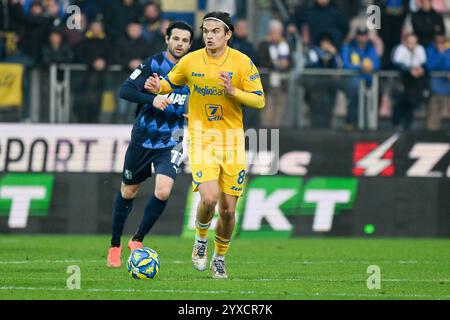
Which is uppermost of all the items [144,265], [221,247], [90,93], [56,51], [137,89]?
[56,51]

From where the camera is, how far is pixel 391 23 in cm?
2130

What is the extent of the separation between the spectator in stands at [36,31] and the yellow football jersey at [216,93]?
810 centimetres

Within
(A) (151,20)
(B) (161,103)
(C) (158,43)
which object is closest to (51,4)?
(A) (151,20)

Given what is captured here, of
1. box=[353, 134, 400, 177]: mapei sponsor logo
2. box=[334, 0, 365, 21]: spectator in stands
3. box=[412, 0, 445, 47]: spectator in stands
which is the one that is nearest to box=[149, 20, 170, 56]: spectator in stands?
box=[353, 134, 400, 177]: mapei sponsor logo

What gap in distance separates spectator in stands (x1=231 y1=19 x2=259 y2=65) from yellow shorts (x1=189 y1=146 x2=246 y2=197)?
7.91 meters

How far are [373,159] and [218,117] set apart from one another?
783cm

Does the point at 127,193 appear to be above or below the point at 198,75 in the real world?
below

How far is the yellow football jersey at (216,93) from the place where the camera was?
1170cm

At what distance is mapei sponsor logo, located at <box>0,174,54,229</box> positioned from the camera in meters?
18.4

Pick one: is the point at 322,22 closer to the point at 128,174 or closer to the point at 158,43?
the point at 158,43

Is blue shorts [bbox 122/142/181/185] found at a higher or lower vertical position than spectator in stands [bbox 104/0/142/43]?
lower

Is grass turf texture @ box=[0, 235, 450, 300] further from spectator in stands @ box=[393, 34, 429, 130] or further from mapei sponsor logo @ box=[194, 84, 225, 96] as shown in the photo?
spectator in stands @ box=[393, 34, 429, 130]

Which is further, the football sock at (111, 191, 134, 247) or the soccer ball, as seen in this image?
the football sock at (111, 191, 134, 247)
